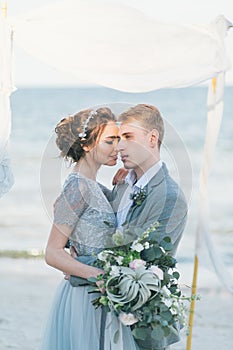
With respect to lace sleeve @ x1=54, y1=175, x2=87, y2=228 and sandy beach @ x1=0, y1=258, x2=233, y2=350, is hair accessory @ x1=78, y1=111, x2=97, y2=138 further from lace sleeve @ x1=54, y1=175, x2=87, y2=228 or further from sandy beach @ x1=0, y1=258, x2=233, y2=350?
sandy beach @ x1=0, y1=258, x2=233, y2=350

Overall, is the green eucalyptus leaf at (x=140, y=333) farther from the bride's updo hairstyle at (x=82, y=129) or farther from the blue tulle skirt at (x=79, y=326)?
the bride's updo hairstyle at (x=82, y=129)

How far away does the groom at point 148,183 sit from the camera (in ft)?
12.4

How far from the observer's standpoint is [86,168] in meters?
3.87

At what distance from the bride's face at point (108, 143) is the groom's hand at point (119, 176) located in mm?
162

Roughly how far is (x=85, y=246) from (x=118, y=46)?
846 mm

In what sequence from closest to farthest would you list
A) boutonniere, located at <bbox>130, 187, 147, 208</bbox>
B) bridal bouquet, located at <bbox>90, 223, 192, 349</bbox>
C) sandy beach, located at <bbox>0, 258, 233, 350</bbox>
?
bridal bouquet, located at <bbox>90, 223, 192, 349</bbox> → boutonniere, located at <bbox>130, 187, 147, 208</bbox> → sandy beach, located at <bbox>0, 258, 233, 350</bbox>

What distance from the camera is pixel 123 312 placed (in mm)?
3709

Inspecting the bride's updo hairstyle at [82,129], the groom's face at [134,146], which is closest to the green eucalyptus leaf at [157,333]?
the groom's face at [134,146]

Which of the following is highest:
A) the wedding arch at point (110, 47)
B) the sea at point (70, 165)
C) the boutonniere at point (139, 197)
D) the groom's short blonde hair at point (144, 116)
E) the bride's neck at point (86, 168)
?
the wedding arch at point (110, 47)

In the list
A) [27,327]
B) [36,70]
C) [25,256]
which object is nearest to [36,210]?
[25,256]

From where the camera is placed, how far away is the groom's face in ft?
12.5

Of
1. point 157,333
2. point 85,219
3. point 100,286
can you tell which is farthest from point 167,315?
point 85,219

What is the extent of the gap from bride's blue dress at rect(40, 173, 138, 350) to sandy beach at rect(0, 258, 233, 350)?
2247 mm

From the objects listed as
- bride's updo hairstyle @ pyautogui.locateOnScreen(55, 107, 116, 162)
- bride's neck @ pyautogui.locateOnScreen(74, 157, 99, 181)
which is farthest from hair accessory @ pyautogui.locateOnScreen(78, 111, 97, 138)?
bride's neck @ pyautogui.locateOnScreen(74, 157, 99, 181)
